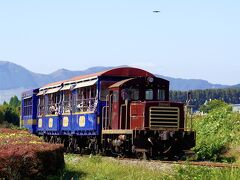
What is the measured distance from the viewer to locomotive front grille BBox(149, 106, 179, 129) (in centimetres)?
2430

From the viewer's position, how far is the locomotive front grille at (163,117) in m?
24.3

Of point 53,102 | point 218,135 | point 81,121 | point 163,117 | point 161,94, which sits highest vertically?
point 161,94

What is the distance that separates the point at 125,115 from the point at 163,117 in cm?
166

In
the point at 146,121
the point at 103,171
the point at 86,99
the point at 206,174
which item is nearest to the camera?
the point at 206,174

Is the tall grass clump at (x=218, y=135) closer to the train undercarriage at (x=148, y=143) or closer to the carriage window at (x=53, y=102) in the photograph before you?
the train undercarriage at (x=148, y=143)

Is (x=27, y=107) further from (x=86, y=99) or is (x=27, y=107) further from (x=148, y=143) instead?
(x=148, y=143)

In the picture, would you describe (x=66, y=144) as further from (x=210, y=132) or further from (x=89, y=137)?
(x=210, y=132)

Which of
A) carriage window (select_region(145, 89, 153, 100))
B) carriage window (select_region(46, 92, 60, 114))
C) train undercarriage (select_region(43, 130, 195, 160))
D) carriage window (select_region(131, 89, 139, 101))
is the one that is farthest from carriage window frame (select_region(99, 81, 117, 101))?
carriage window (select_region(46, 92, 60, 114))

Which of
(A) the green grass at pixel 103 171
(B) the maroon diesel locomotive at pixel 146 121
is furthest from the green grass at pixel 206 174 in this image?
(B) the maroon diesel locomotive at pixel 146 121

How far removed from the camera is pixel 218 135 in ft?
97.3

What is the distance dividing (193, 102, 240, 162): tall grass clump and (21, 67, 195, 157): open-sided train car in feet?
7.40

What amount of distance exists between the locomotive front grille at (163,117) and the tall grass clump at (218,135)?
250 centimetres

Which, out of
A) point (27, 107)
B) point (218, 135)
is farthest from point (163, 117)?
point (27, 107)

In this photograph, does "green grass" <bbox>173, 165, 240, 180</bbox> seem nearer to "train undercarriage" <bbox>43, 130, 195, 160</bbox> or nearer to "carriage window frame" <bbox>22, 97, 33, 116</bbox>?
"train undercarriage" <bbox>43, 130, 195, 160</bbox>
